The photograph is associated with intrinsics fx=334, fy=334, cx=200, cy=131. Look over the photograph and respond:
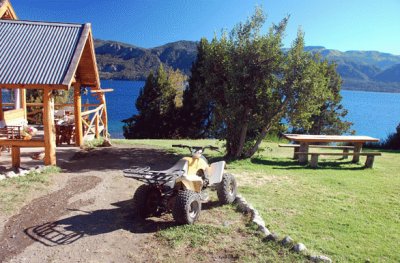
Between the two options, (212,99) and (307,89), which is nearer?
(307,89)

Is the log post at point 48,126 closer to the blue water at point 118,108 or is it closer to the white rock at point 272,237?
the white rock at point 272,237

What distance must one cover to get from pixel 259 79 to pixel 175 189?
24.4 ft

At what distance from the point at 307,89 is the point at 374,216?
6.39 m

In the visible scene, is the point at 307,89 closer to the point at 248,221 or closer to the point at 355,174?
the point at 355,174

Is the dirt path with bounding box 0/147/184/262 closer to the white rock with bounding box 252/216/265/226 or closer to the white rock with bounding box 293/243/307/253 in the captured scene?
the white rock with bounding box 252/216/265/226

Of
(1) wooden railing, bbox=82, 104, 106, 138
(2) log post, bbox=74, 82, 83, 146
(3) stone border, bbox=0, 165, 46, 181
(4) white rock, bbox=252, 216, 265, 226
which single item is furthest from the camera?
(1) wooden railing, bbox=82, 104, 106, 138

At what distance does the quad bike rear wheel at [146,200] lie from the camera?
269 inches

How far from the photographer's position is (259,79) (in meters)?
13.0

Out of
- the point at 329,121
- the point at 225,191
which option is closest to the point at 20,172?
the point at 225,191

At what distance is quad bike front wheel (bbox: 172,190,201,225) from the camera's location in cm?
638

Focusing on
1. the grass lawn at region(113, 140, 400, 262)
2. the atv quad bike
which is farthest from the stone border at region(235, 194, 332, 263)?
the atv quad bike

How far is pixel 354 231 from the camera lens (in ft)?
21.8

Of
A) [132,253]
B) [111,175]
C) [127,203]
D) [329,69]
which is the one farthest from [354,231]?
[329,69]

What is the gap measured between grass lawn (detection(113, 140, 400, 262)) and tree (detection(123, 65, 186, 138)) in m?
22.2
